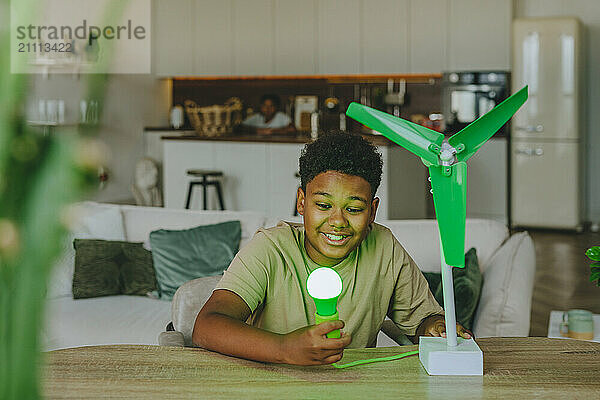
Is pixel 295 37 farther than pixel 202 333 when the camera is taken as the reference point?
Yes

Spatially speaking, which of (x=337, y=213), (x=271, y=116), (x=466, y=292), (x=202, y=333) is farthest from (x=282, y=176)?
(x=202, y=333)

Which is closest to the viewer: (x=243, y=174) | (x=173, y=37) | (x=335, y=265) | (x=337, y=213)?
(x=337, y=213)

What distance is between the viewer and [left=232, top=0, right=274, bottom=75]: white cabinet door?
8664 mm

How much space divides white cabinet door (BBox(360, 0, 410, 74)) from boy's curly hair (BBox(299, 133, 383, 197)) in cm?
662

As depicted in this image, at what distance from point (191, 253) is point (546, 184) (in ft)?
15.8

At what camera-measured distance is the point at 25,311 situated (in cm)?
46

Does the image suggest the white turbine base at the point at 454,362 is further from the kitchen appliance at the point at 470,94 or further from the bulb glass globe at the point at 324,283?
the kitchen appliance at the point at 470,94

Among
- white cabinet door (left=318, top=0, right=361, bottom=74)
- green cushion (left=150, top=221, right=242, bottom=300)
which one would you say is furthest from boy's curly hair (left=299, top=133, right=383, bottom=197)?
white cabinet door (left=318, top=0, right=361, bottom=74)

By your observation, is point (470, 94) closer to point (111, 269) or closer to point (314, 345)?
point (111, 269)

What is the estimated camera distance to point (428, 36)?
7941mm

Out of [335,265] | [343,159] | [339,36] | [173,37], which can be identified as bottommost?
[335,265]

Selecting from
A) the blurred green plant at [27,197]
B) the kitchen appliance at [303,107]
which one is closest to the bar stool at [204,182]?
the kitchen appliance at [303,107]

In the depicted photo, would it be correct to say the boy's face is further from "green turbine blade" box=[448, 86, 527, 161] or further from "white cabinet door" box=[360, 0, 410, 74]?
"white cabinet door" box=[360, 0, 410, 74]

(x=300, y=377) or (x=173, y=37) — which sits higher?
(x=173, y=37)
